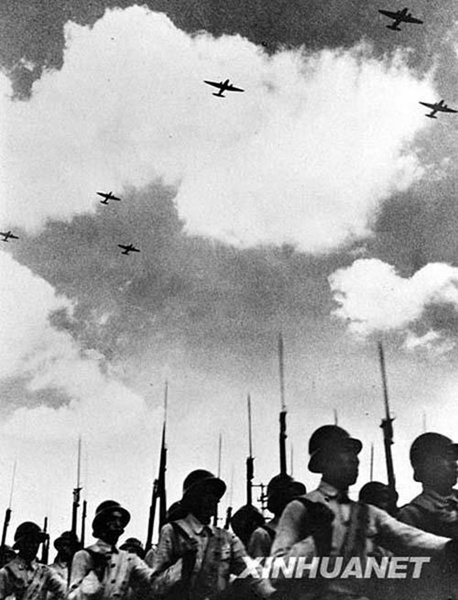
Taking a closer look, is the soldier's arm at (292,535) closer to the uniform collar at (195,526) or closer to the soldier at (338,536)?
the soldier at (338,536)

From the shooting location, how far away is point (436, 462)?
4.44 meters

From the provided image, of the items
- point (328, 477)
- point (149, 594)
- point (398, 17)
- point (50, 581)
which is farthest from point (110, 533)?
point (398, 17)

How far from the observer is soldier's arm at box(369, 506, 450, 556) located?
11.7ft

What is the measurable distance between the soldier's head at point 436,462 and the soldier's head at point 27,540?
13.9ft

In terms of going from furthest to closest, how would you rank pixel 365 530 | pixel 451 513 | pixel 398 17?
pixel 398 17 < pixel 451 513 < pixel 365 530

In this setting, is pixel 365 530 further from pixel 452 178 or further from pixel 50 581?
pixel 50 581

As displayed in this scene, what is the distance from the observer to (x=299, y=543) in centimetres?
363

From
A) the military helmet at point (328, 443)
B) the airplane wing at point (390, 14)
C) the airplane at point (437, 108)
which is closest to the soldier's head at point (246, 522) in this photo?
the military helmet at point (328, 443)

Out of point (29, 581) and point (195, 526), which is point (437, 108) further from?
point (29, 581)

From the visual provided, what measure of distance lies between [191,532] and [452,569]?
1837mm

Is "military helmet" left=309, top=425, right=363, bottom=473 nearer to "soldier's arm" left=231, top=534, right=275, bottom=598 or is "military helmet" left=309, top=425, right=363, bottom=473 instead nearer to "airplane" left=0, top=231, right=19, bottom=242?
"soldier's arm" left=231, top=534, right=275, bottom=598

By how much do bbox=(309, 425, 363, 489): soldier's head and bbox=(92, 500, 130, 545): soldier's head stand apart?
7.46 ft

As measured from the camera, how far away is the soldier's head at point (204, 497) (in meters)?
4.96

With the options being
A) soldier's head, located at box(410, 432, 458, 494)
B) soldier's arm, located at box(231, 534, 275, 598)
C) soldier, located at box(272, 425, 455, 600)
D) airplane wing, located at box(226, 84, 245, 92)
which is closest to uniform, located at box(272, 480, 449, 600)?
soldier, located at box(272, 425, 455, 600)
